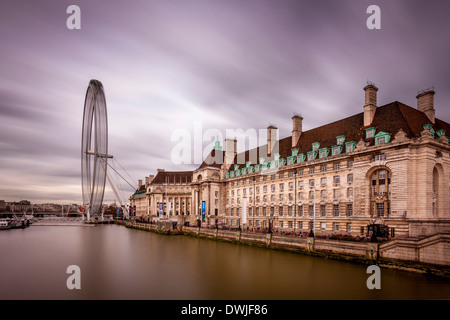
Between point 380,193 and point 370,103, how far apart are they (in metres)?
14.1

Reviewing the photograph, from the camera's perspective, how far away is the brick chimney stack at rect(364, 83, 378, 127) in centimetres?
4262

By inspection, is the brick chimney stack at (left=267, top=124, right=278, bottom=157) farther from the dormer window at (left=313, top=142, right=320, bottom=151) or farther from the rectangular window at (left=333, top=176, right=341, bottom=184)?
the rectangular window at (left=333, top=176, right=341, bottom=184)

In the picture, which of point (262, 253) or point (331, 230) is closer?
point (262, 253)

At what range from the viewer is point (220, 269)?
1137 inches

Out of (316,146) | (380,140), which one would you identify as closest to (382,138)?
(380,140)

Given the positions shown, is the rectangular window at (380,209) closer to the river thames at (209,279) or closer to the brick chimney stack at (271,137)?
the river thames at (209,279)

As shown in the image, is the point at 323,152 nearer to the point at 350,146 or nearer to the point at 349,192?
the point at 350,146

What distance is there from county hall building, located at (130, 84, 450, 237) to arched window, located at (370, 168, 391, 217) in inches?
4.5

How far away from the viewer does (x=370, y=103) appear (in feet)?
141

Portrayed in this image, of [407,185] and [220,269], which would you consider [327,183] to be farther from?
[220,269]

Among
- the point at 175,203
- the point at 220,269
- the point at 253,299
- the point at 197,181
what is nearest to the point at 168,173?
the point at 175,203

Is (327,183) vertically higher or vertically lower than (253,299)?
higher

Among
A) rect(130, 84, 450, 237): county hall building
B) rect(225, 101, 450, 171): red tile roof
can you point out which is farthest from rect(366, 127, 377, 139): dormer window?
rect(225, 101, 450, 171): red tile roof
